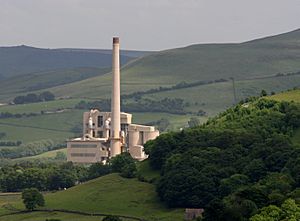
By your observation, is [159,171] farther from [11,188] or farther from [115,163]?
[11,188]

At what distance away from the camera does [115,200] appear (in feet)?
454

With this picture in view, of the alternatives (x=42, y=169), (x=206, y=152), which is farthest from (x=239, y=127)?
(x=42, y=169)

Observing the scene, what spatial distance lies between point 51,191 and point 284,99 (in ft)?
106

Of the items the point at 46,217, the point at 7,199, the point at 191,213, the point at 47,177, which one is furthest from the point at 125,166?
the point at 191,213

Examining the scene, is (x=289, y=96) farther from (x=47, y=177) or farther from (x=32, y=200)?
(x=32, y=200)

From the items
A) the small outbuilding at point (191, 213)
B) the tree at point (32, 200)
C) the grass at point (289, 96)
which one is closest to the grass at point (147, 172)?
the tree at point (32, 200)

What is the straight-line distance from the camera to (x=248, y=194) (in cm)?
10794

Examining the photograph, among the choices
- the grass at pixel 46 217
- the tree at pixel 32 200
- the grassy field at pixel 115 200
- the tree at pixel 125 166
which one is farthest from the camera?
the tree at pixel 125 166

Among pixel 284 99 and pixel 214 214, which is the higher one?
pixel 284 99

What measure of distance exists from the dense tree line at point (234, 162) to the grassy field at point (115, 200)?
200cm

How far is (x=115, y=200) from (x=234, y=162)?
519 inches

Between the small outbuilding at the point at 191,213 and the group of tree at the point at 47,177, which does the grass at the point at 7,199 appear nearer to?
the group of tree at the point at 47,177

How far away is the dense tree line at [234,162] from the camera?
356 ft

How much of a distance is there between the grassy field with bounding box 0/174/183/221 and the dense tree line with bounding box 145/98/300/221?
2.00 m
